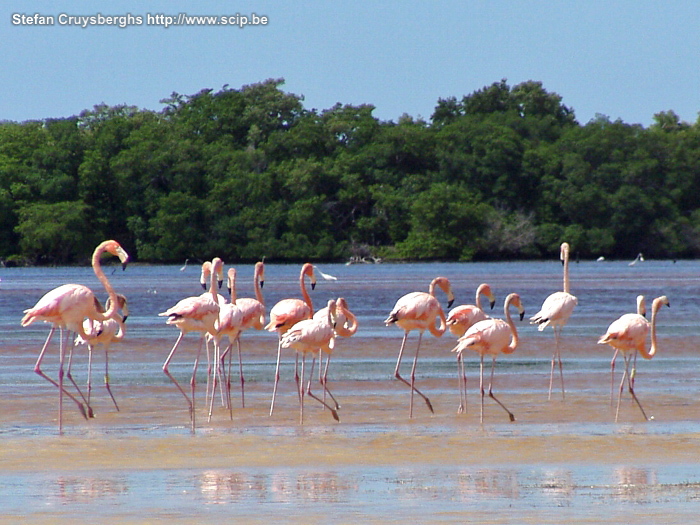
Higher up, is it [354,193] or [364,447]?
[354,193]

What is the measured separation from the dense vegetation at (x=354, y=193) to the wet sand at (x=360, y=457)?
2488 inches

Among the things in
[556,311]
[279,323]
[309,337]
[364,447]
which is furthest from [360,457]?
[556,311]

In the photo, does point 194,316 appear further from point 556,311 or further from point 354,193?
point 354,193

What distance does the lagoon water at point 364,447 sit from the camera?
7543 millimetres

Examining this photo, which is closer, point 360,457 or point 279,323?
point 360,457

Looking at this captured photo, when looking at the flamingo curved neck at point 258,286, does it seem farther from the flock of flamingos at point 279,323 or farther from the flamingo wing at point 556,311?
the flamingo wing at point 556,311

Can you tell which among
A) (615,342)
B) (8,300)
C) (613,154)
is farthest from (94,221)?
(615,342)

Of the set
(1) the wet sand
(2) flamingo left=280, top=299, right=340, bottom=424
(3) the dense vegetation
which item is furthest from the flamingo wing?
(3) the dense vegetation

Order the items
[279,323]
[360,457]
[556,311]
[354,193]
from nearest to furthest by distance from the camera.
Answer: [360,457] → [279,323] → [556,311] → [354,193]

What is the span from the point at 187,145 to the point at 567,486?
250 feet

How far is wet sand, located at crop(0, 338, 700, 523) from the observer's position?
749 cm

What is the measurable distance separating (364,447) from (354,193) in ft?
230

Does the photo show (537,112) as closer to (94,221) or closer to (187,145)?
(187,145)

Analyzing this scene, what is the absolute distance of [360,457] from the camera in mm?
9555
